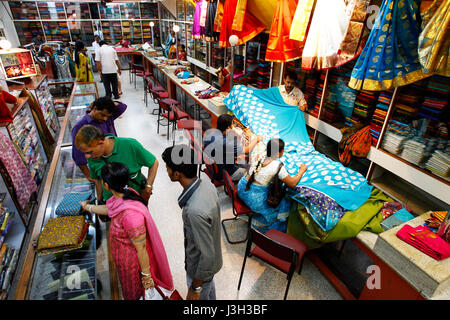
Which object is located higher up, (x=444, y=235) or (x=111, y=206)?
(x=111, y=206)

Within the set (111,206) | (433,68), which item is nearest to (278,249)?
(111,206)

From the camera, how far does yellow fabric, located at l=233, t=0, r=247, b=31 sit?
13.8 ft

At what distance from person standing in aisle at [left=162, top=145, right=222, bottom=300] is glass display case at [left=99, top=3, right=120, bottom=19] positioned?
44.7 ft

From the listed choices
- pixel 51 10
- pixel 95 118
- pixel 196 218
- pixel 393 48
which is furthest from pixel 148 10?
pixel 196 218

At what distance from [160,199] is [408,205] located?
3241mm

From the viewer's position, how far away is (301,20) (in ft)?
10.7

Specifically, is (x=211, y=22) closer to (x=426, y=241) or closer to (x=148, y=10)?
(x=426, y=241)

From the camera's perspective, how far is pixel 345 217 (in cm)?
239

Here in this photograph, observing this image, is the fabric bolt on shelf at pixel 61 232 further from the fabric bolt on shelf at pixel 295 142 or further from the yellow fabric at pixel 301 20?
the yellow fabric at pixel 301 20

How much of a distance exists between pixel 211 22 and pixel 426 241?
547cm

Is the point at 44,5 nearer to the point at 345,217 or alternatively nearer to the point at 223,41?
the point at 223,41

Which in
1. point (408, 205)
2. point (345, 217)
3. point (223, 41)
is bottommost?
point (408, 205)

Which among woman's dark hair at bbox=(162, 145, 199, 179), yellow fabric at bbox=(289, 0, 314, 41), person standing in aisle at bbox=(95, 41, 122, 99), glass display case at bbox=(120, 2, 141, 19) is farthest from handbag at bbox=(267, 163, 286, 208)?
glass display case at bbox=(120, 2, 141, 19)

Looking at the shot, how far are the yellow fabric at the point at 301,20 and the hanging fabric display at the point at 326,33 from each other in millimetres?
79
